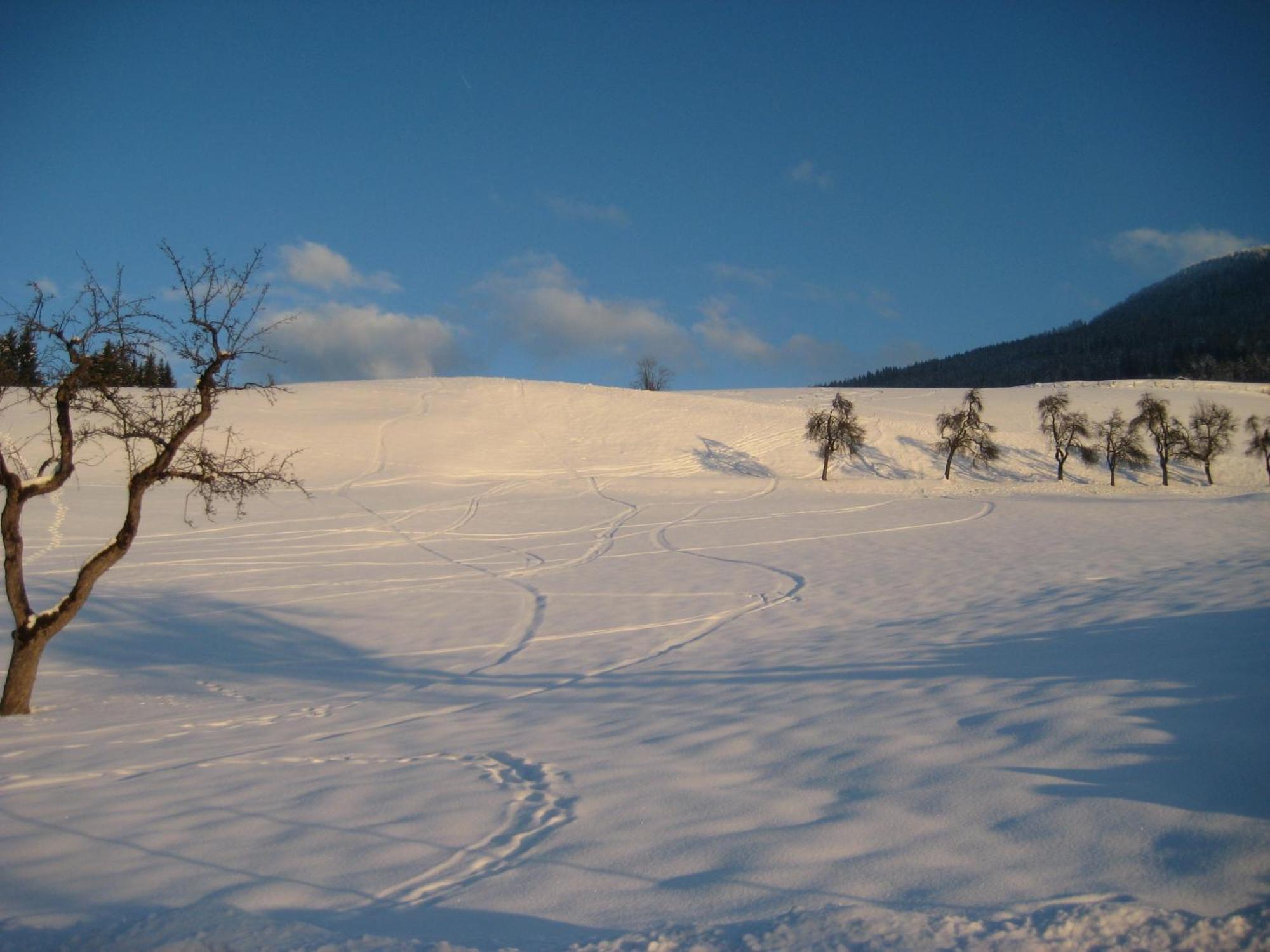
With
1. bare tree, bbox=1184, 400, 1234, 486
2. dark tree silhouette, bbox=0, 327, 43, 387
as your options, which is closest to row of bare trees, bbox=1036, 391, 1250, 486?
bare tree, bbox=1184, 400, 1234, 486

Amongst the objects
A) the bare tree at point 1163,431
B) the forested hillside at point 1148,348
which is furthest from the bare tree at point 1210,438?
the forested hillside at point 1148,348

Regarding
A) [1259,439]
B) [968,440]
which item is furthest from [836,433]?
[1259,439]

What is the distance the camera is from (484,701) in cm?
891

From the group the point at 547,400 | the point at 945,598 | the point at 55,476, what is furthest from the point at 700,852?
the point at 547,400

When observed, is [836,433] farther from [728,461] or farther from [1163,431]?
[1163,431]

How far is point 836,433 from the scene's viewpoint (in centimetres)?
4541

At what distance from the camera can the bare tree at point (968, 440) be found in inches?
1930

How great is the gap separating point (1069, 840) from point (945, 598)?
34.7ft

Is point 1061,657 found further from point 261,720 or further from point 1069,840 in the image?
point 261,720

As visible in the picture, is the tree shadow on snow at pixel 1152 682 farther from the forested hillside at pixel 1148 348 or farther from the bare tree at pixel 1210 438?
the forested hillside at pixel 1148 348

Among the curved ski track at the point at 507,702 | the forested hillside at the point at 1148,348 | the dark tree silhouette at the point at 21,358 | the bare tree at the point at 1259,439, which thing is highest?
the forested hillside at the point at 1148,348

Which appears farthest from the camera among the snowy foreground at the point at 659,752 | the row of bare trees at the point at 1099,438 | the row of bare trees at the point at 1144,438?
the row of bare trees at the point at 1144,438

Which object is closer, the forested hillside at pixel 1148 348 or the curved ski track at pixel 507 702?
the curved ski track at pixel 507 702

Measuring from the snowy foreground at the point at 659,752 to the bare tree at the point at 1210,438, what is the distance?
1430 inches
